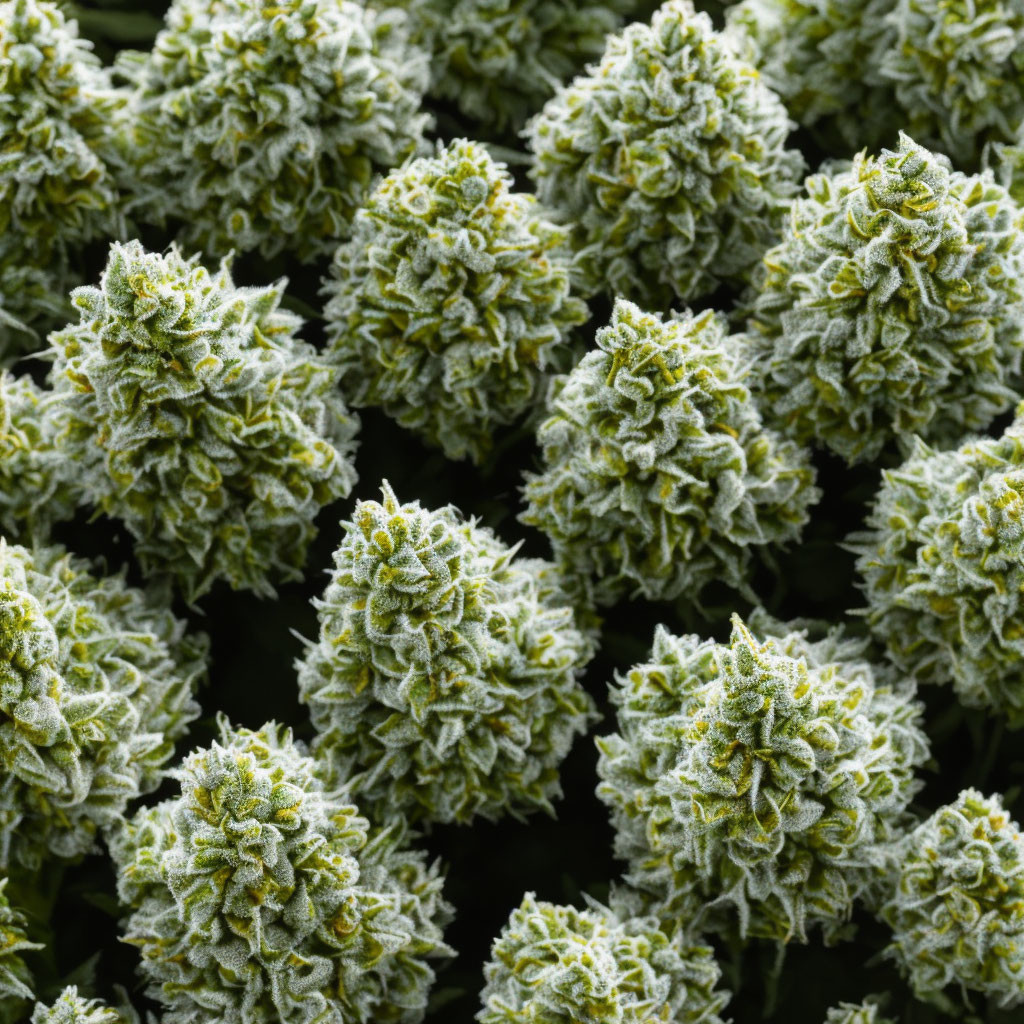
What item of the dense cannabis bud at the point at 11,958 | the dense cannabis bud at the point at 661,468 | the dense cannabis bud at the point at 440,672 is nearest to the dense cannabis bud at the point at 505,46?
the dense cannabis bud at the point at 661,468

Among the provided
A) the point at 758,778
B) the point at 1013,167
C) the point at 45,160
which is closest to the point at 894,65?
the point at 1013,167

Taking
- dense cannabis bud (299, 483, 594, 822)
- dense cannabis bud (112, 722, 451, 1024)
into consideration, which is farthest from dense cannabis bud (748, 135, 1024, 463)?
dense cannabis bud (112, 722, 451, 1024)

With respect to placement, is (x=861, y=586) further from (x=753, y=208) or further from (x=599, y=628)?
(x=753, y=208)

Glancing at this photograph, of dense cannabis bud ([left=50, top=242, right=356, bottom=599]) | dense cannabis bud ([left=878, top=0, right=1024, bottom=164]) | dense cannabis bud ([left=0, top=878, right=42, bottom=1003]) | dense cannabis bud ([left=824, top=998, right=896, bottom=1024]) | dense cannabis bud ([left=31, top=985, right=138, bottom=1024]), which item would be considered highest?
dense cannabis bud ([left=878, top=0, right=1024, bottom=164])

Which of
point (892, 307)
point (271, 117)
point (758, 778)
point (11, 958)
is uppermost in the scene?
point (892, 307)

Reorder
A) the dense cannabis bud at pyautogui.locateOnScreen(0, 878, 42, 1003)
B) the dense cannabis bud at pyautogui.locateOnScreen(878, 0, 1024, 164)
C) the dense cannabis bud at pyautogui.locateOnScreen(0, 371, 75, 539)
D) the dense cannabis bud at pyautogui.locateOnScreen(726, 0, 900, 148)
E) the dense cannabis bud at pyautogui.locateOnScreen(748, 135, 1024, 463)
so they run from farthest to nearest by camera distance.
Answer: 1. the dense cannabis bud at pyautogui.locateOnScreen(726, 0, 900, 148)
2. the dense cannabis bud at pyautogui.locateOnScreen(878, 0, 1024, 164)
3. the dense cannabis bud at pyautogui.locateOnScreen(0, 371, 75, 539)
4. the dense cannabis bud at pyautogui.locateOnScreen(748, 135, 1024, 463)
5. the dense cannabis bud at pyautogui.locateOnScreen(0, 878, 42, 1003)

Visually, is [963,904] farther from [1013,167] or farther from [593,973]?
[1013,167]

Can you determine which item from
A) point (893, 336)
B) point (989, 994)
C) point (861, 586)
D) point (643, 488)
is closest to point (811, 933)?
point (989, 994)

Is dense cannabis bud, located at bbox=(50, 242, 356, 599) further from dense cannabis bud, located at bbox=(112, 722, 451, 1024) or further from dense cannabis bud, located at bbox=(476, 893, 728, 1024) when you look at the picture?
dense cannabis bud, located at bbox=(476, 893, 728, 1024)
